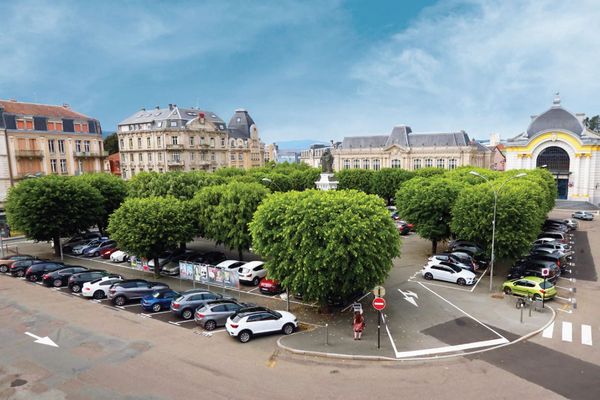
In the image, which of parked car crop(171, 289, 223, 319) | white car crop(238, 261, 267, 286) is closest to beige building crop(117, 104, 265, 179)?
white car crop(238, 261, 267, 286)

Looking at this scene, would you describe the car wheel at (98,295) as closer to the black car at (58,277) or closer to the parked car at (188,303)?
the black car at (58,277)

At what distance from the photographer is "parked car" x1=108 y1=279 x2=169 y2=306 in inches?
1041

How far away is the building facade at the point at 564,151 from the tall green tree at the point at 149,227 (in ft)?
261

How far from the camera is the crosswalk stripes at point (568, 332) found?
803 inches

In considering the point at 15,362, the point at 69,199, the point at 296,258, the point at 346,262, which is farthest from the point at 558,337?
the point at 69,199

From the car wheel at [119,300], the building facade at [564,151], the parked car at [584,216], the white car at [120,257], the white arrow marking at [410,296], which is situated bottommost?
the white arrow marking at [410,296]

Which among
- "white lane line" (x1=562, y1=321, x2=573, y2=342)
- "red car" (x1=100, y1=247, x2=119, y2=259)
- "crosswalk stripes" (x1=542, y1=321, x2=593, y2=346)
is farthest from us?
"red car" (x1=100, y1=247, x2=119, y2=259)

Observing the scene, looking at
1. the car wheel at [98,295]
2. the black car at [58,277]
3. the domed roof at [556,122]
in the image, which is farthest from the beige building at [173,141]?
the domed roof at [556,122]

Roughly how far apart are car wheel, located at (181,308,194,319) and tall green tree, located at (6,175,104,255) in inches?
890

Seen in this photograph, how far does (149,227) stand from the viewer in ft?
102

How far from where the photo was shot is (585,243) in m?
45.2

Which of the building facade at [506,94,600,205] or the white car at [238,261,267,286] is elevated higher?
the building facade at [506,94,600,205]

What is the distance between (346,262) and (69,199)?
31.4 m

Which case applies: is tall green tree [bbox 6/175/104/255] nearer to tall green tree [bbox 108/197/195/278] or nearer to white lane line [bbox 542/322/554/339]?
tall green tree [bbox 108/197/195/278]
